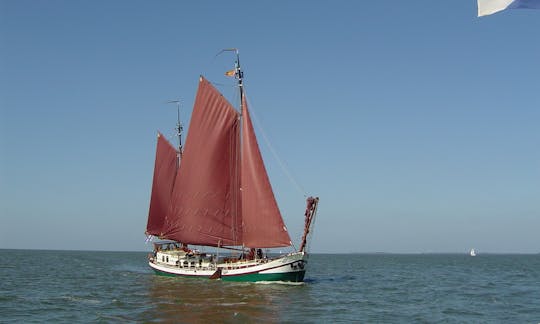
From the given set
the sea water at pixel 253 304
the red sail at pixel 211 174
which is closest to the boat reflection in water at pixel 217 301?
the sea water at pixel 253 304

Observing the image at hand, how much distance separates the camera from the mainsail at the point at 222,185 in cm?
5253

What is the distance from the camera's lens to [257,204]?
173 ft

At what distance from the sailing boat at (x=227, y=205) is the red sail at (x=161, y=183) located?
12282mm

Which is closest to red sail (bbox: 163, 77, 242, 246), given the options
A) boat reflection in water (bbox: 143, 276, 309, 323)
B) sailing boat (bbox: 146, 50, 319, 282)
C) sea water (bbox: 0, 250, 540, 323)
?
sailing boat (bbox: 146, 50, 319, 282)

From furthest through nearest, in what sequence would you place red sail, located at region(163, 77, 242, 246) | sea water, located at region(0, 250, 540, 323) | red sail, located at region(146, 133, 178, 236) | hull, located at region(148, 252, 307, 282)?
red sail, located at region(146, 133, 178, 236), red sail, located at region(163, 77, 242, 246), hull, located at region(148, 252, 307, 282), sea water, located at region(0, 250, 540, 323)

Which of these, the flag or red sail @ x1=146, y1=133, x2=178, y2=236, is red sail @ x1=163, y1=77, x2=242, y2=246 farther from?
the flag

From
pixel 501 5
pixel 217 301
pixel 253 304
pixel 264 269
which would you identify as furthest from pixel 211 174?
pixel 501 5

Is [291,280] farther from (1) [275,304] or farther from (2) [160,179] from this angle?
(2) [160,179]

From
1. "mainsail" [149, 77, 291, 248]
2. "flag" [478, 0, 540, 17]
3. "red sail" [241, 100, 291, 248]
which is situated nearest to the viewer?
"flag" [478, 0, 540, 17]

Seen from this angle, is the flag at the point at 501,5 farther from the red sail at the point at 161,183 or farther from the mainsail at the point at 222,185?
the red sail at the point at 161,183

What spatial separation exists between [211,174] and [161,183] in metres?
20.4

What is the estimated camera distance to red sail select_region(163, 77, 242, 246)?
5512cm

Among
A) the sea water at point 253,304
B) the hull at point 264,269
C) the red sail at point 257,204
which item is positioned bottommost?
the sea water at point 253,304

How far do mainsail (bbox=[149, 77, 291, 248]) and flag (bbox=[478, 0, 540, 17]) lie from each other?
42.6 m
